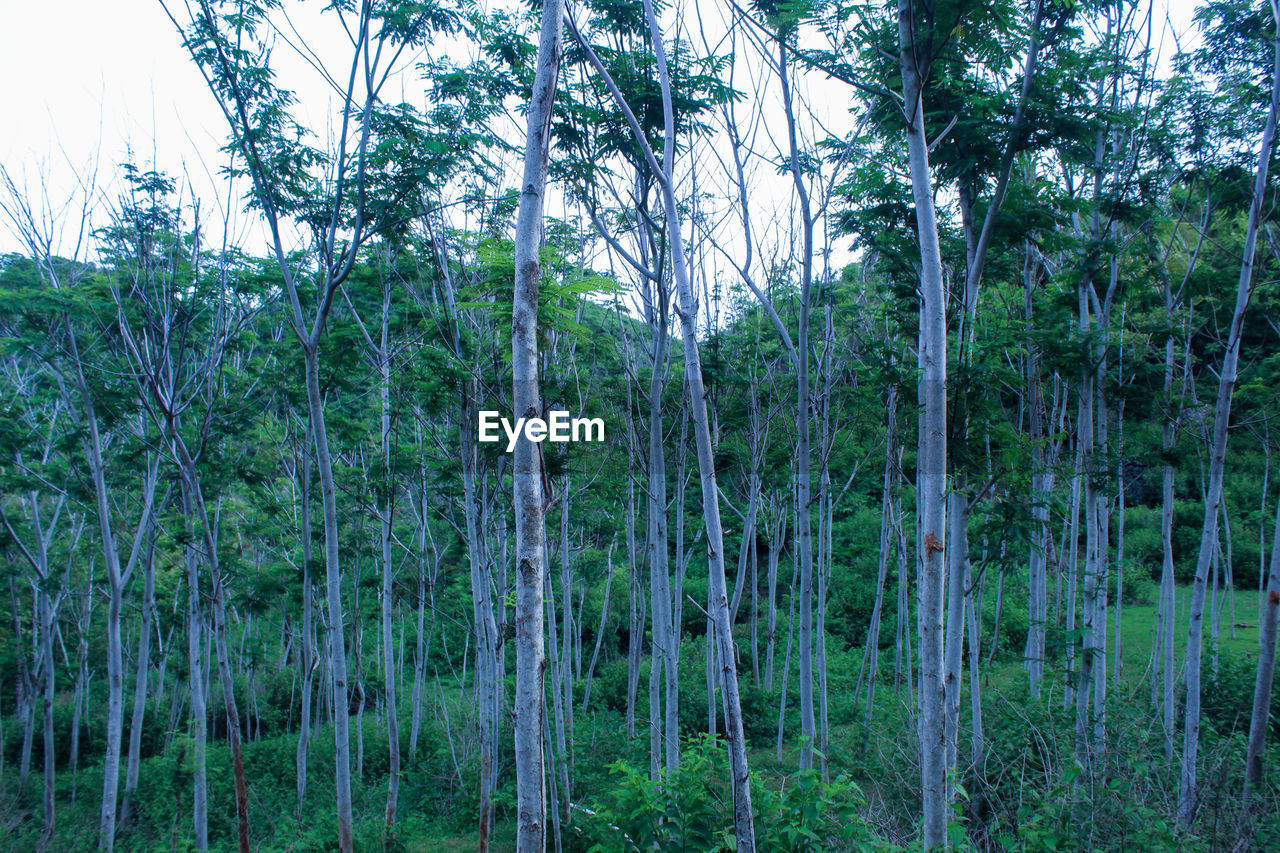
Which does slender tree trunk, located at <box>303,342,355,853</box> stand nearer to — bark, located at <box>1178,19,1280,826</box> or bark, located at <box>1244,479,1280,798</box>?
bark, located at <box>1178,19,1280,826</box>

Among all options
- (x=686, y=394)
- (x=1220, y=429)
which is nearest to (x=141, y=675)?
(x=686, y=394)

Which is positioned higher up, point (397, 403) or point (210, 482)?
point (397, 403)

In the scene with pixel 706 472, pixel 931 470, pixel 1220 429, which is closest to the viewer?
pixel 931 470

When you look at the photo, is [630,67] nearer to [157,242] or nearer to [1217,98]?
[157,242]

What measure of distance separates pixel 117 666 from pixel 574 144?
32.4 feet

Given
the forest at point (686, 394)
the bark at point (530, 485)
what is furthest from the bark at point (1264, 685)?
the bark at point (530, 485)

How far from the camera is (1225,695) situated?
31.9 ft

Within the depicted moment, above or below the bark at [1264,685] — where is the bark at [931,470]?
above

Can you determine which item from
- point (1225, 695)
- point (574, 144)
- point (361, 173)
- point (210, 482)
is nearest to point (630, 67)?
A: point (574, 144)

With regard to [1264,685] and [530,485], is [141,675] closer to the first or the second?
[530,485]

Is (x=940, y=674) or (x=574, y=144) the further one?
(x=574, y=144)

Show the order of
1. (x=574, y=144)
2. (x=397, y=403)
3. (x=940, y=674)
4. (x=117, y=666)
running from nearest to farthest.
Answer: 1. (x=940, y=674)
2. (x=574, y=144)
3. (x=397, y=403)
4. (x=117, y=666)

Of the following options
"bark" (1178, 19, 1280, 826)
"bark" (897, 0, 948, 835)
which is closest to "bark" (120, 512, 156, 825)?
"bark" (897, 0, 948, 835)

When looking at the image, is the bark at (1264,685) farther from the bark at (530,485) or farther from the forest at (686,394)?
the bark at (530,485)
